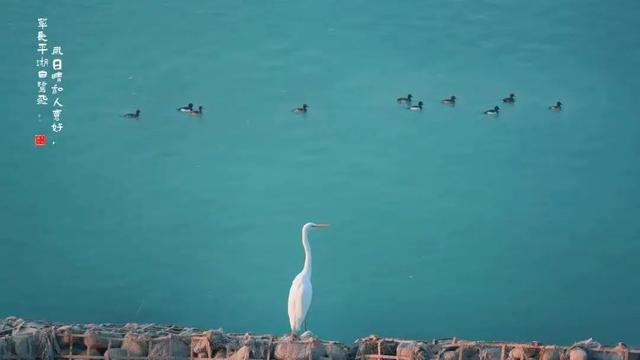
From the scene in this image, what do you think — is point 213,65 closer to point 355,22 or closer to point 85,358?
point 355,22

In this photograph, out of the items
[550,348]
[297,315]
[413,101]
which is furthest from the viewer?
[413,101]

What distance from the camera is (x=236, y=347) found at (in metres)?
7.15

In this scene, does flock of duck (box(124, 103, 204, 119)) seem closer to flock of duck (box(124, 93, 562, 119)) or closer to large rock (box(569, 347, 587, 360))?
flock of duck (box(124, 93, 562, 119))

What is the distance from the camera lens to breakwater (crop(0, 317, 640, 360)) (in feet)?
22.8

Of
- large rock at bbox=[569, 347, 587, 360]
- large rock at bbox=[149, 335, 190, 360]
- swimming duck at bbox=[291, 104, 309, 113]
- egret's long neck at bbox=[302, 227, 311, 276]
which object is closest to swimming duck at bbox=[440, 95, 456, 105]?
swimming duck at bbox=[291, 104, 309, 113]

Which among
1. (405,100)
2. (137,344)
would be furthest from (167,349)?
(405,100)

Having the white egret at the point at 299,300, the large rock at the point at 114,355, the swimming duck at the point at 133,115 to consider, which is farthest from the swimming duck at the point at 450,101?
the large rock at the point at 114,355

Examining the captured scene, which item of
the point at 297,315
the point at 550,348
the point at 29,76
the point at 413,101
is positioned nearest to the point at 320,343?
the point at 297,315

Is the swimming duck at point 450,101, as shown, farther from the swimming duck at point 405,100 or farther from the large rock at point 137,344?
the large rock at point 137,344

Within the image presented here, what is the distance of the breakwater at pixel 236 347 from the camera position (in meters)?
6.94

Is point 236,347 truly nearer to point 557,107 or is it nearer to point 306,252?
point 306,252

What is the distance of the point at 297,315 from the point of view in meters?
7.45

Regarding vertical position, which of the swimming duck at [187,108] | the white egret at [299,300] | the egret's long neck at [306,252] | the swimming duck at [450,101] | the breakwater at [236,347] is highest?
the swimming duck at [187,108]

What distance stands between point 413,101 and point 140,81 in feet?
5.39
